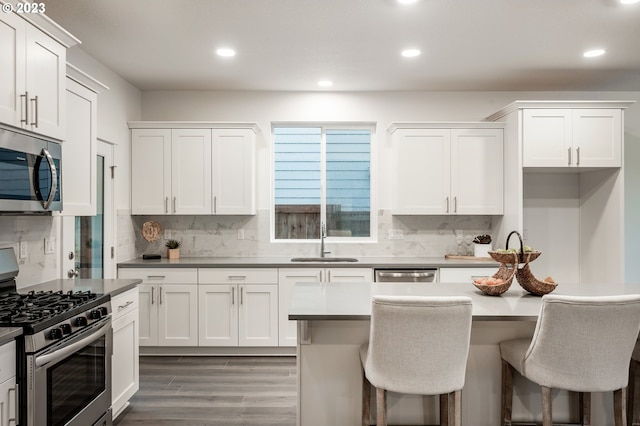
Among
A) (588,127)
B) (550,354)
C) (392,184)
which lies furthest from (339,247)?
(550,354)

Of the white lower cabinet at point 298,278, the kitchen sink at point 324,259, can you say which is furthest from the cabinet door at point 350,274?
the kitchen sink at point 324,259

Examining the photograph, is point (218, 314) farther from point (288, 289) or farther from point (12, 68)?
point (12, 68)

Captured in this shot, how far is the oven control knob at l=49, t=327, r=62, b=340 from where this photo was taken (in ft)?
6.50

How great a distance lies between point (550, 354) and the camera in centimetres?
202

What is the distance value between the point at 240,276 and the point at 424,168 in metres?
2.14

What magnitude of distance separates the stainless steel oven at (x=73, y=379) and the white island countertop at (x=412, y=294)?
3.49ft

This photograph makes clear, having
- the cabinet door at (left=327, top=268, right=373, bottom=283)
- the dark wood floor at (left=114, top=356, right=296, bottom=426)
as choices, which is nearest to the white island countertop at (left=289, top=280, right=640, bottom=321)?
the dark wood floor at (left=114, top=356, right=296, bottom=426)

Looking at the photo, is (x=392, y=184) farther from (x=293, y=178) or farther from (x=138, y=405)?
(x=138, y=405)

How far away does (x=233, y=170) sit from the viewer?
4.57 metres

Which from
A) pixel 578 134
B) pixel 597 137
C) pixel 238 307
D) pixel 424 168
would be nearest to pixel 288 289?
pixel 238 307

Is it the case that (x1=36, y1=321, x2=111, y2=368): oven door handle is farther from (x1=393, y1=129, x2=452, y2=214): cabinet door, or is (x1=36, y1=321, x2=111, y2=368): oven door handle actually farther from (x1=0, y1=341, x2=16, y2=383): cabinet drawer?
(x1=393, y1=129, x2=452, y2=214): cabinet door

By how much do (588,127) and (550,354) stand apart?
3065mm

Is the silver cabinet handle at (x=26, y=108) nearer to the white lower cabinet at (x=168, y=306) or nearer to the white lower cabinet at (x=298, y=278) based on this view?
the white lower cabinet at (x=168, y=306)

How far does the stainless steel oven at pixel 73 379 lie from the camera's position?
189 cm
